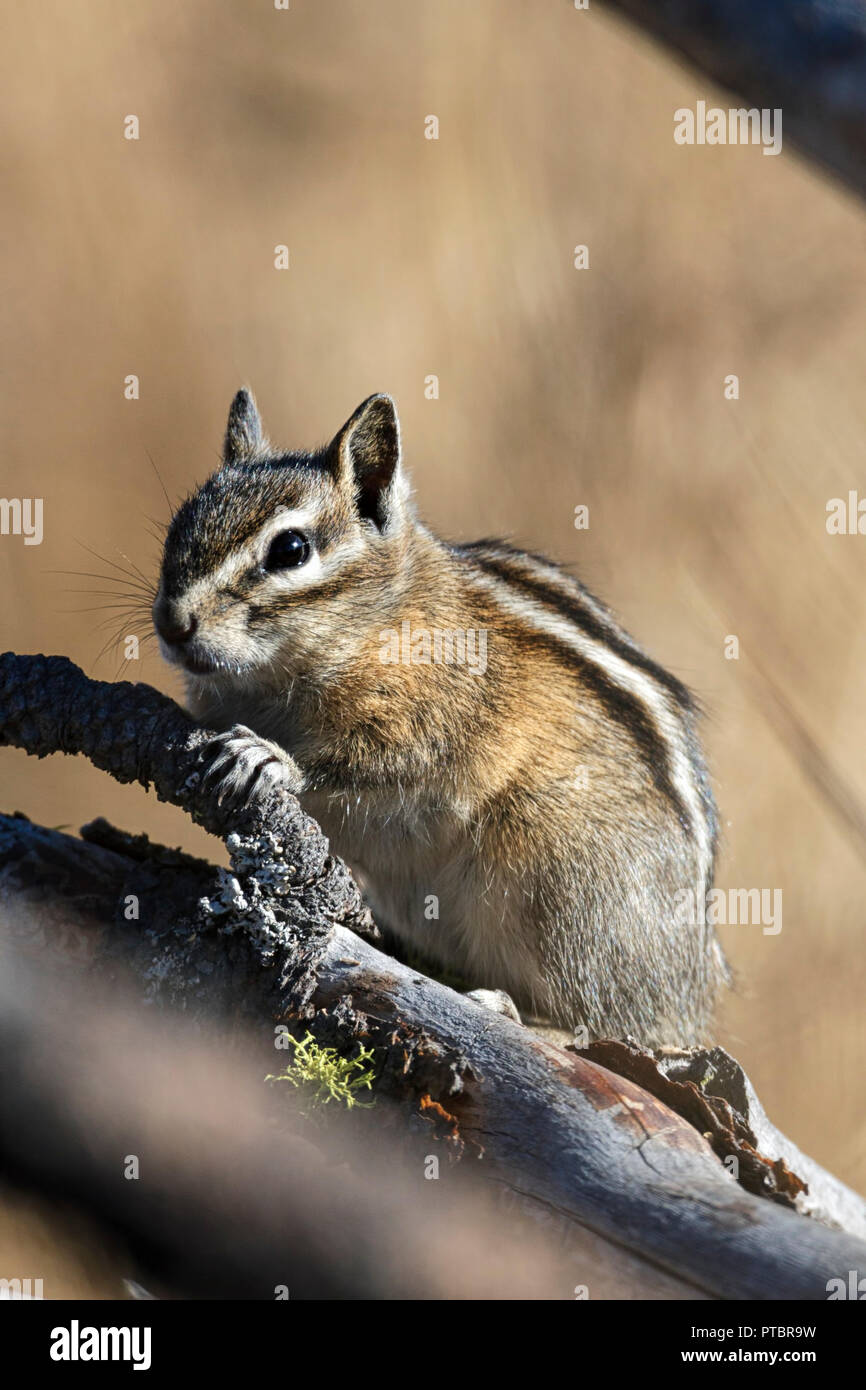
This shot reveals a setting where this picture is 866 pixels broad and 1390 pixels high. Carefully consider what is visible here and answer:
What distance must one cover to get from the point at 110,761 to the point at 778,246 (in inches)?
173

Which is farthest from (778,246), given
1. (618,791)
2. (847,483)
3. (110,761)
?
(110,761)

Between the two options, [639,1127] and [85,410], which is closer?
[639,1127]

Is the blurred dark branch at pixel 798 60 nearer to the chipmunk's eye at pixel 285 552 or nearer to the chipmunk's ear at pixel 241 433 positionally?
the chipmunk's eye at pixel 285 552

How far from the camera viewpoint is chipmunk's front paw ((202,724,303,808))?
7.09 ft

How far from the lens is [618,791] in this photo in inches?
123

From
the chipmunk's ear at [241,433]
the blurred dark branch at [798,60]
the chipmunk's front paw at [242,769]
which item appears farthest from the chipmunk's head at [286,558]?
the blurred dark branch at [798,60]

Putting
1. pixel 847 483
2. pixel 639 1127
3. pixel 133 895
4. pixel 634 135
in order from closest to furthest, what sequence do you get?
pixel 639 1127
pixel 133 895
pixel 634 135
pixel 847 483

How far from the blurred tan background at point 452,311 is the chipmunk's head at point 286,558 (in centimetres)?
205

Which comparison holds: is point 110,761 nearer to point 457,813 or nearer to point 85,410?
point 457,813

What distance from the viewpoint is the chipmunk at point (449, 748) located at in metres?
2.91

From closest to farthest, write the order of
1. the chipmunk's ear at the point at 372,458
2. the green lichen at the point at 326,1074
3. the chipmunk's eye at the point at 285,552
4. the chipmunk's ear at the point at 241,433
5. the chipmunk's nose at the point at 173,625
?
the green lichen at the point at 326,1074, the chipmunk's nose at the point at 173,625, the chipmunk's eye at the point at 285,552, the chipmunk's ear at the point at 372,458, the chipmunk's ear at the point at 241,433

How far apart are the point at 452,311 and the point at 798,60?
147 inches

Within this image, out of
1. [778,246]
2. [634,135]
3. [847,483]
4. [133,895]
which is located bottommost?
[133,895]

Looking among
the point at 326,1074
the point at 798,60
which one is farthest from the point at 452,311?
the point at 326,1074
